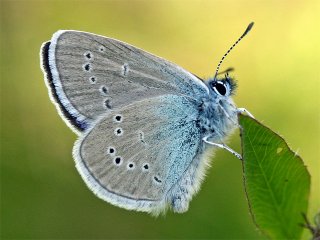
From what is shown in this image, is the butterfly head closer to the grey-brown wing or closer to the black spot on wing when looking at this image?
the grey-brown wing

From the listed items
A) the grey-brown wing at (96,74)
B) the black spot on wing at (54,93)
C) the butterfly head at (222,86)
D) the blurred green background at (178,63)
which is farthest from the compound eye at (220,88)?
the blurred green background at (178,63)

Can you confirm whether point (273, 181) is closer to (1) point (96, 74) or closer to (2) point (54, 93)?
(1) point (96, 74)

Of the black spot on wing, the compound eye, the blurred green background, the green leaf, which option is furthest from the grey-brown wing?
the blurred green background

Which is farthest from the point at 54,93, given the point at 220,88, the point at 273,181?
the point at 273,181

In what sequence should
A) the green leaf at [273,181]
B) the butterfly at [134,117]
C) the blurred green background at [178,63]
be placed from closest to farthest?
the green leaf at [273,181] → the butterfly at [134,117] → the blurred green background at [178,63]

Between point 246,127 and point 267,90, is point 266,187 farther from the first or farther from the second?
point 267,90

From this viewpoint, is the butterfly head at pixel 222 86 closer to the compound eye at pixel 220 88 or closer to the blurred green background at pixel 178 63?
the compound eye at pixel 220 88

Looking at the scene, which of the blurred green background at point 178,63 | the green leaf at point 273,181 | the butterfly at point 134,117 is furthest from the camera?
the blurred green background at point 178,63
